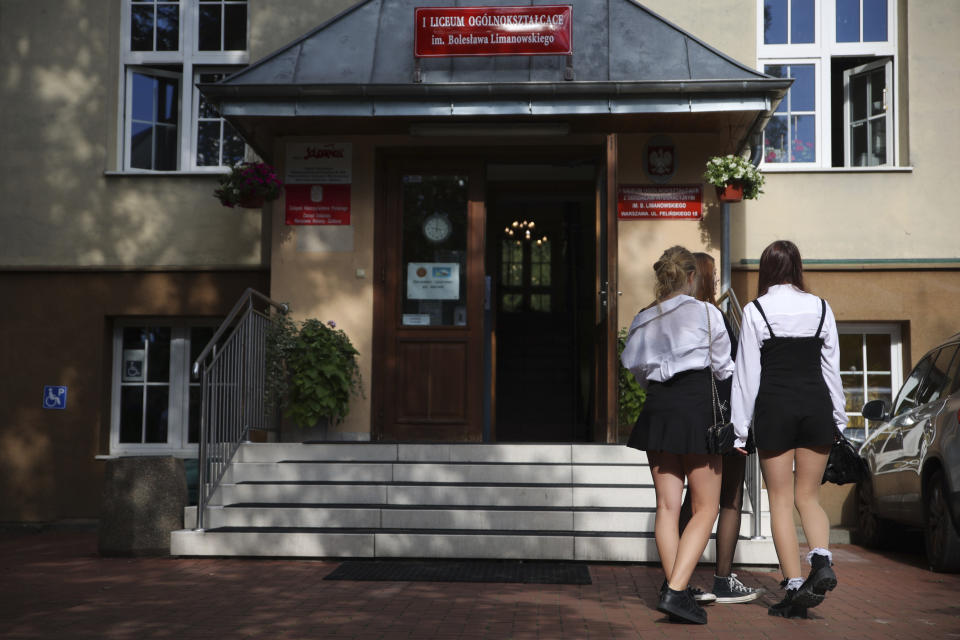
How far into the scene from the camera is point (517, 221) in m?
19.7

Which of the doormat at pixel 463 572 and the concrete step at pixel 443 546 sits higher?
the concrete step at pixel 443 546

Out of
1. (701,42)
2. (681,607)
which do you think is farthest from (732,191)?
(681,607)

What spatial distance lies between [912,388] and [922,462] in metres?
1.35

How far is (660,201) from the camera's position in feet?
34.1

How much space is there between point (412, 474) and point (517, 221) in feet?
37.8

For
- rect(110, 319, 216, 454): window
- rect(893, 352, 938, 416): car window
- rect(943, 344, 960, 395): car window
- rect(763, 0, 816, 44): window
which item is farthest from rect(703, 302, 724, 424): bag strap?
rect(110, 319, 216, 454): window

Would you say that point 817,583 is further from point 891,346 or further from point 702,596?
point 891,346

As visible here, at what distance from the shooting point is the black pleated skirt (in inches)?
214

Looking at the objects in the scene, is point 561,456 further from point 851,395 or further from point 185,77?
point 185,77

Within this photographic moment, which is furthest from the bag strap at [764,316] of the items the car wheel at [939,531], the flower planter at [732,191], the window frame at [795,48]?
the window frame at [795,48]

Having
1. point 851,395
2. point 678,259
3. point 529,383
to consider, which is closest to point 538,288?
point 529,383

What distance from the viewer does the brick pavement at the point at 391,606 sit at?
5254 mm

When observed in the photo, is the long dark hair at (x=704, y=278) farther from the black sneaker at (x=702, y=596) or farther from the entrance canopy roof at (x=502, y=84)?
the entrance canopy roof at (x=502, y=84)

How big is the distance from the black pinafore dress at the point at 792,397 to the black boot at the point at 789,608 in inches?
29.7
